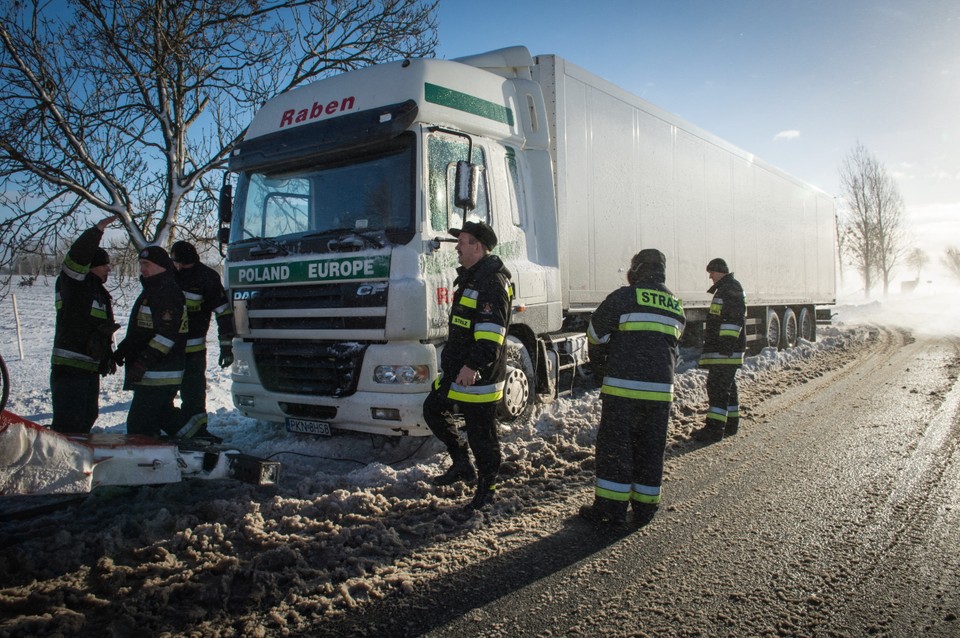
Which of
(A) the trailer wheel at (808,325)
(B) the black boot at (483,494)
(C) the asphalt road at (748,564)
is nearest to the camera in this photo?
(C) the asphalt road at (748,564)

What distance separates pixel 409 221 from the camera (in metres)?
4.48

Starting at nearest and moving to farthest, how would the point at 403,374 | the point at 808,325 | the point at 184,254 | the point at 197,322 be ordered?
1. the point at 403,374
2. the point at 184,254
3. the point at 197,322
4. the point at 808,325

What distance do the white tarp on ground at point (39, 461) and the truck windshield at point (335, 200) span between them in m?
2.34

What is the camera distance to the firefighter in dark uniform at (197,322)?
17.4 feet

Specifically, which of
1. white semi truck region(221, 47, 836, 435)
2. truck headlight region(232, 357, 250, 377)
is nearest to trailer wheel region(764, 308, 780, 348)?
white semi truck region(221, 47, 836, 435)

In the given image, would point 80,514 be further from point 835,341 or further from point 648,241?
point 835,341

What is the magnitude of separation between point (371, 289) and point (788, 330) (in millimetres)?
10839

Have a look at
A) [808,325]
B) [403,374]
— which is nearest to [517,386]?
[403,374]

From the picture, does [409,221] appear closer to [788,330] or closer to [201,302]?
[201,302]

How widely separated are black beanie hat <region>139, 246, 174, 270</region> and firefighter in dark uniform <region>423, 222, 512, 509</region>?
2.62 metres

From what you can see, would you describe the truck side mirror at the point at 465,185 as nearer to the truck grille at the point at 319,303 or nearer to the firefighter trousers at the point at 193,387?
the truck grille at the point at 319,303

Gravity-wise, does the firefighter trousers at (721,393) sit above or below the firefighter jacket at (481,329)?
below

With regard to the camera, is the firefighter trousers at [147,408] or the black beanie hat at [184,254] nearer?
the firefighter trousers at [147,408]

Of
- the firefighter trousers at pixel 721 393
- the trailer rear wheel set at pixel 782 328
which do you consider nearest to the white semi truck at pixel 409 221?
the firefighter trousers at pixel 721 393
